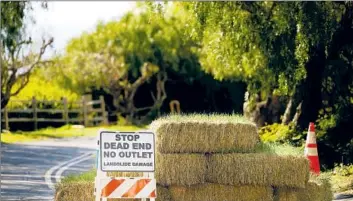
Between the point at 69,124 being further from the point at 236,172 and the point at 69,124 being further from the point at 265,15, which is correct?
the point at 236,172

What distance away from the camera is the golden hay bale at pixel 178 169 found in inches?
585

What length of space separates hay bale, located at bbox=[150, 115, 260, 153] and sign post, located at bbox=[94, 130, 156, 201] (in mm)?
972

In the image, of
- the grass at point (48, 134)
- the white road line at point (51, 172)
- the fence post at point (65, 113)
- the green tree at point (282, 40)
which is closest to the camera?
the white road line at point (51, 172)

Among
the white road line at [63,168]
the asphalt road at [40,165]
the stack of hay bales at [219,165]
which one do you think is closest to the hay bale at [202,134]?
the stack of hay bales at [219,165]

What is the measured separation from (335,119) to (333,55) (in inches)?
55.1

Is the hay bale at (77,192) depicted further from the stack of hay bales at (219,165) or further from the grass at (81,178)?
the stack of hay bales at (219,165)

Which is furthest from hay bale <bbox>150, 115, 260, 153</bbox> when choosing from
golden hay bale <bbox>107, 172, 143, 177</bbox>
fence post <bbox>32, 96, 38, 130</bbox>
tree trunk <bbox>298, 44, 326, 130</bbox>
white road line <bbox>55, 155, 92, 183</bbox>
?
fence post <bbox>32, 96, 38, 130</bbox>

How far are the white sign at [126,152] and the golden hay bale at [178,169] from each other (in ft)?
2.65

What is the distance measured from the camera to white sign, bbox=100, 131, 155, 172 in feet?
45.6

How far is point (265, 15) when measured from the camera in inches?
940

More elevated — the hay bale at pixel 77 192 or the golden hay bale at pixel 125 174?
the golden hay bale at pixel 125 174

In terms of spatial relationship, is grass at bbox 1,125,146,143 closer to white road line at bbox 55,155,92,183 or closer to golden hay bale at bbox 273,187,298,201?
white road line at bbox 55,155,92,183

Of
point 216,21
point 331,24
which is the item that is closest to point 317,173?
point 331,24

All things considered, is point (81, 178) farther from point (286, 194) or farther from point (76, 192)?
point (286, 194)
